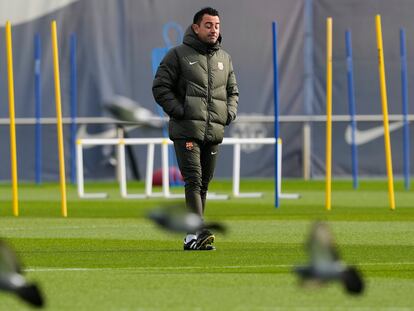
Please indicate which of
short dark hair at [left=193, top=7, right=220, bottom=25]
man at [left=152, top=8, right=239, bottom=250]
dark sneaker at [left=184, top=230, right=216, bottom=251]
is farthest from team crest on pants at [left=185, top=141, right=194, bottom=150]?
short dark hair at [left=193, top=7, right=220, bottom=25]

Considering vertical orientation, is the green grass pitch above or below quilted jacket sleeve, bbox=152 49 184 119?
below

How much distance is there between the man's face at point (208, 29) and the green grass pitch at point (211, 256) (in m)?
1.59

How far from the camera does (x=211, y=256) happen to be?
1041 cm

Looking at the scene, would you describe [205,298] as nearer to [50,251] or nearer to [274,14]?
[50,251]

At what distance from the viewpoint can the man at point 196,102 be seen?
35.8 ft

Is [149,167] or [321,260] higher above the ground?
[321,260]

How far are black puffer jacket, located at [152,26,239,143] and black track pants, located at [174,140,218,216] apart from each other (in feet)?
0.27

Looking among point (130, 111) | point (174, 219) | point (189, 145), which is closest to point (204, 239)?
point (189, 145)

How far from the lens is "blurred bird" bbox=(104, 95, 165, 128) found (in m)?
25.0

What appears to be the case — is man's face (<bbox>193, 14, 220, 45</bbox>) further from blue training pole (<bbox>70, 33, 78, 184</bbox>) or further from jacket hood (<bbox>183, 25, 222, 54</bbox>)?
blue training pole (<bbox>70, 33, 78, 184</bbox>)

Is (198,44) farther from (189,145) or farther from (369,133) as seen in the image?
(369,133)

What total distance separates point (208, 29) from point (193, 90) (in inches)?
18.9

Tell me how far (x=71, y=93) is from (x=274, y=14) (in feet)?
13.2

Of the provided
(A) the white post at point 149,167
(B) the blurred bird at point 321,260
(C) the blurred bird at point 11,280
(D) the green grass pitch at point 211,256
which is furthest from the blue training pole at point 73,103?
(B) the blurred bird at point 321,260
